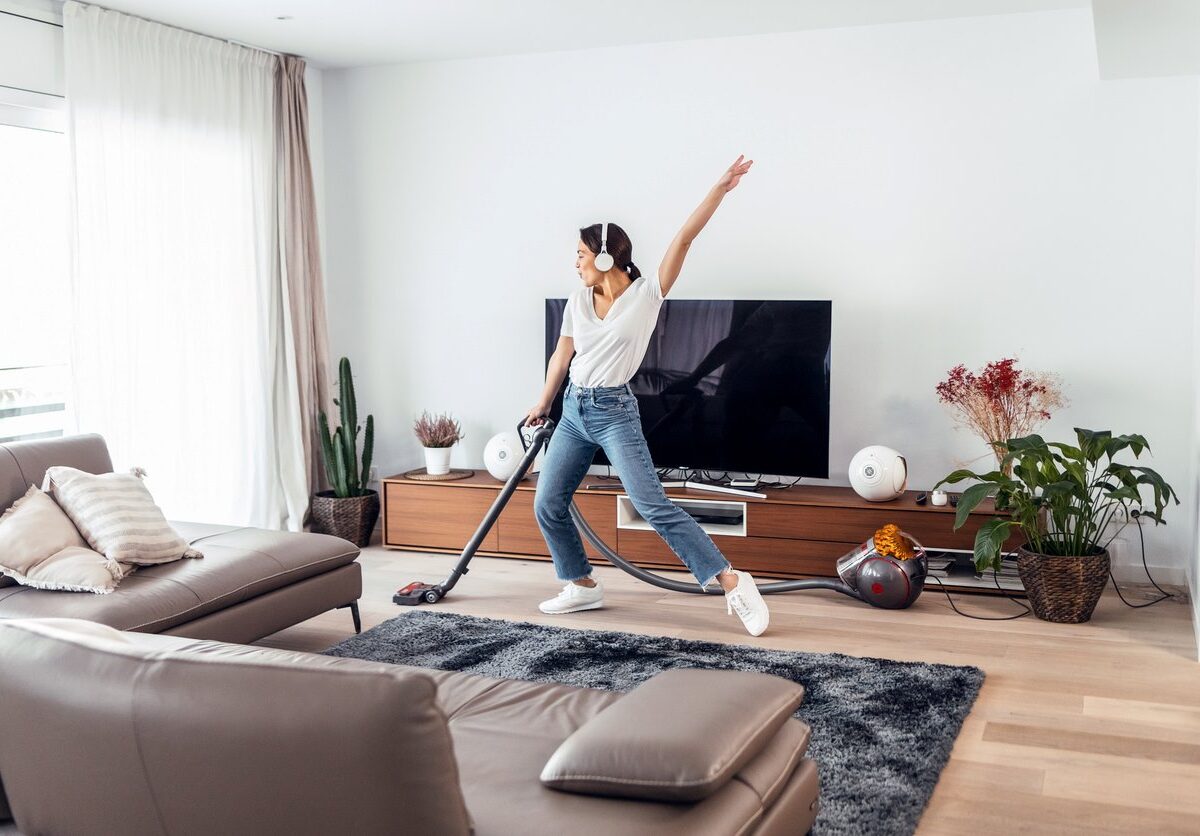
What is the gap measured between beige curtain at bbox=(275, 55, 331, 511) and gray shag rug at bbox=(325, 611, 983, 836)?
5.95 ft

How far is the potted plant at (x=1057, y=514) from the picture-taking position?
3.98 metres

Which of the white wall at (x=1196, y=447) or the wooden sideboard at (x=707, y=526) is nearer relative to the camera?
the white wall at (x=1196, y=447)

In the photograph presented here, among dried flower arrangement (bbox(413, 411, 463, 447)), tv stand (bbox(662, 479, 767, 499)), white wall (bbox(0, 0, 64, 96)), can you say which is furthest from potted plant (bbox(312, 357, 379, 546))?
white wall (bbox(0, 0, 64, 96))

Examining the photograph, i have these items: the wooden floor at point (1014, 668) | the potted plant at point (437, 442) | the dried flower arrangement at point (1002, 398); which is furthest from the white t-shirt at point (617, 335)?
the potted plant at point (437, 442)

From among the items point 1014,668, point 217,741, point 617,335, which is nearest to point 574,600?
point 617,335

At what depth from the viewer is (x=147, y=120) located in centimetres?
477

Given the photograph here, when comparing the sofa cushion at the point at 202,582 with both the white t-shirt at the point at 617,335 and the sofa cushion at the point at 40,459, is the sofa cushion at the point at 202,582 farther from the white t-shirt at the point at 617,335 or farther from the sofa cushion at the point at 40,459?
the white t-shirt at the point at 617,335

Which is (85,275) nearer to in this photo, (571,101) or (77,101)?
(77,101)

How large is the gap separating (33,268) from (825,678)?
11.0 feet

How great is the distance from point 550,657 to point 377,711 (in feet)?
7.84

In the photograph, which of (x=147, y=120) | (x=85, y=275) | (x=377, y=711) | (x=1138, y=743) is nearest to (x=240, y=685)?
(x=377, y=711)

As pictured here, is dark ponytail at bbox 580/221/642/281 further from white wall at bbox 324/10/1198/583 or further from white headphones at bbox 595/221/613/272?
white wall at bbox 324/10/1198/583

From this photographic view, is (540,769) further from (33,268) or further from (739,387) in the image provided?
(33,268)

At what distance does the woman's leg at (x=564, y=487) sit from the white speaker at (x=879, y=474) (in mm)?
1173
